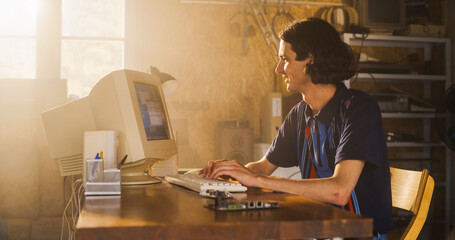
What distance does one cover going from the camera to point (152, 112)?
6.09 feet

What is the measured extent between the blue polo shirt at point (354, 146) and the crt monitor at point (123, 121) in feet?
1.89

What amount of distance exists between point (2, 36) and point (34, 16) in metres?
0.32

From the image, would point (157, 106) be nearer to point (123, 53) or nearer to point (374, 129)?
point (374, 129)

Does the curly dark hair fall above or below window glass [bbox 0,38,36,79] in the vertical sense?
below

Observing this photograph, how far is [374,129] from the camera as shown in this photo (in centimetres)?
148

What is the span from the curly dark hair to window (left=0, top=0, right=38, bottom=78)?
312cm

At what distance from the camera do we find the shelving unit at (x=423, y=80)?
13.5 ft

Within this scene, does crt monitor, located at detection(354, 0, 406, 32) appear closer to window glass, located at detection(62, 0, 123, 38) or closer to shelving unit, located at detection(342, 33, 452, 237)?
shelving unit, located at detection(342, 33, 452, 237)

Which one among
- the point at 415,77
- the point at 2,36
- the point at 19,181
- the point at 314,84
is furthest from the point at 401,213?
the point at 2,36

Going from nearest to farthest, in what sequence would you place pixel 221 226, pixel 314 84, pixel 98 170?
pixel 221 226, pixel 98 170, pixel 314 84

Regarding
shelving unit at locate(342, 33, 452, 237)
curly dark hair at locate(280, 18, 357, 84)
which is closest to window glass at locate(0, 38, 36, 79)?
shelving unit at locate(342, 33, 452, 237)

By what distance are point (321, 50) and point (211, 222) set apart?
3.41ft

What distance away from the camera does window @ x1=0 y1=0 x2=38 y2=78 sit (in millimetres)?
4129

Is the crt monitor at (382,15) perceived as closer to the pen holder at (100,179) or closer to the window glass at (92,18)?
the window glass at (92,18)
